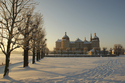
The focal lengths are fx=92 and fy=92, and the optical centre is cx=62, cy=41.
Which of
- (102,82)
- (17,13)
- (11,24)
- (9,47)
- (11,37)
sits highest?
(17,13)

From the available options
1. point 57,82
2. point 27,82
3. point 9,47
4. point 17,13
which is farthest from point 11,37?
point 57,82

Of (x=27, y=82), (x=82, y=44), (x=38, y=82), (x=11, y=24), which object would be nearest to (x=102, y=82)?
(x=38, y=82)

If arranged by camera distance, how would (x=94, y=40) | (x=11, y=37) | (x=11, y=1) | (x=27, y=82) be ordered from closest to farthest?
(x=27, y=82) < (x=11, y=37) < (x=11, y=1) < (x=94, y=40)

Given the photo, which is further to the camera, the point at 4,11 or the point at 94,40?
the point at 94,40

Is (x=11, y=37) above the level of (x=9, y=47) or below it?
above

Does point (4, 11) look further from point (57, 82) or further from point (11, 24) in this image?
point (57, 82)

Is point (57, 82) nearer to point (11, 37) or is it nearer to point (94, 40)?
point (11, 37)

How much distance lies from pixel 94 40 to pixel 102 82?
84.8 metres

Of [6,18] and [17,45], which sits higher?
[6,18]

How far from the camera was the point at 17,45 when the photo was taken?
25.4 ft

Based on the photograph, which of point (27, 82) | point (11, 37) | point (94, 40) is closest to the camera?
point (27, 82)

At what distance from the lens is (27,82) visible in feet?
17.9

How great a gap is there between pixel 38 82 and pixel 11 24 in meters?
5.07

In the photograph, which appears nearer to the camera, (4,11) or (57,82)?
(57,82)
